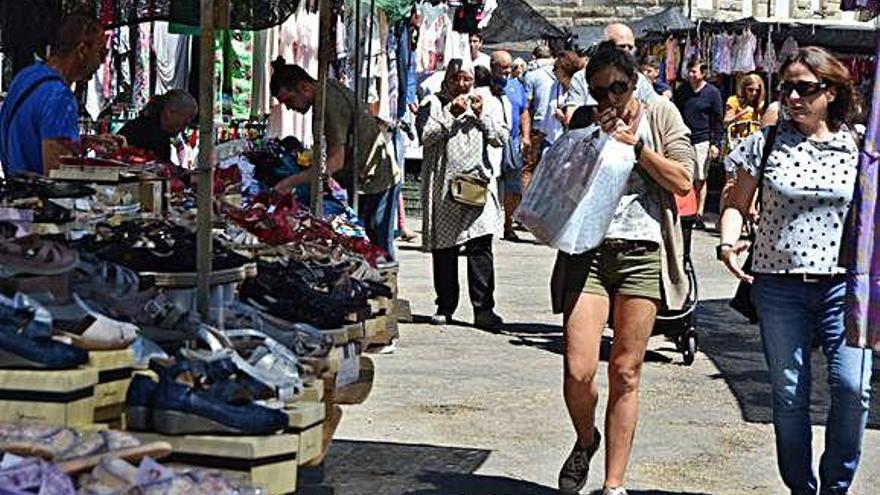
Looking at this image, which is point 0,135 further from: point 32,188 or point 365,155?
point 365,155

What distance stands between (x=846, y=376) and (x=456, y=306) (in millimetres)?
6683

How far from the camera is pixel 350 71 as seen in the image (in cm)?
1686

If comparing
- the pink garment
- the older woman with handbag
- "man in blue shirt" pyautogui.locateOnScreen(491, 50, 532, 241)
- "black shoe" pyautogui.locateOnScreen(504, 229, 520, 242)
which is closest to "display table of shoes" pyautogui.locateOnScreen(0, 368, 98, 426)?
the older woman with handbag

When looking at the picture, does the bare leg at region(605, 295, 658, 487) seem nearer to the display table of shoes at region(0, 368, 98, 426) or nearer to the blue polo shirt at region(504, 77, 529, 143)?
the display table of shoes at region(0, 368, 98, 426)

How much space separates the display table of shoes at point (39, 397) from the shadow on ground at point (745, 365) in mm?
4863

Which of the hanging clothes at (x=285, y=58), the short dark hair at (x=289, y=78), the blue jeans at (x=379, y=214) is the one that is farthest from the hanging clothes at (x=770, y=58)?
the short dark hair at (x=289, y=78)

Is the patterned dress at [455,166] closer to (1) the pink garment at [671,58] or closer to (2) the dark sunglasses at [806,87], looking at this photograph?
(2) the dark sunglasses at [806,87]

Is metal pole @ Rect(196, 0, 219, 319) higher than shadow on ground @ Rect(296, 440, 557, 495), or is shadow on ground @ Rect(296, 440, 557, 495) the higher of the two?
metal pole @ Rect(196, 0, 219, 319)

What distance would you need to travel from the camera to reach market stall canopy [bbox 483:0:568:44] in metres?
26.4

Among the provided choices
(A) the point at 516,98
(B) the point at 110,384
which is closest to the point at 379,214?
(B) the point at 110,384

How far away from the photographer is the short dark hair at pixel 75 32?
7.02 metres

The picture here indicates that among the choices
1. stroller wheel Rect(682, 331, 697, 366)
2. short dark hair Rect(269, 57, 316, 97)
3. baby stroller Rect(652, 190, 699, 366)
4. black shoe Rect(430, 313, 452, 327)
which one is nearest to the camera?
short dark hair Rect(269, 57, 316, 97)

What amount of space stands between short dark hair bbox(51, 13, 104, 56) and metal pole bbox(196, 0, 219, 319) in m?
1.41

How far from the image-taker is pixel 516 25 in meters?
26.6
